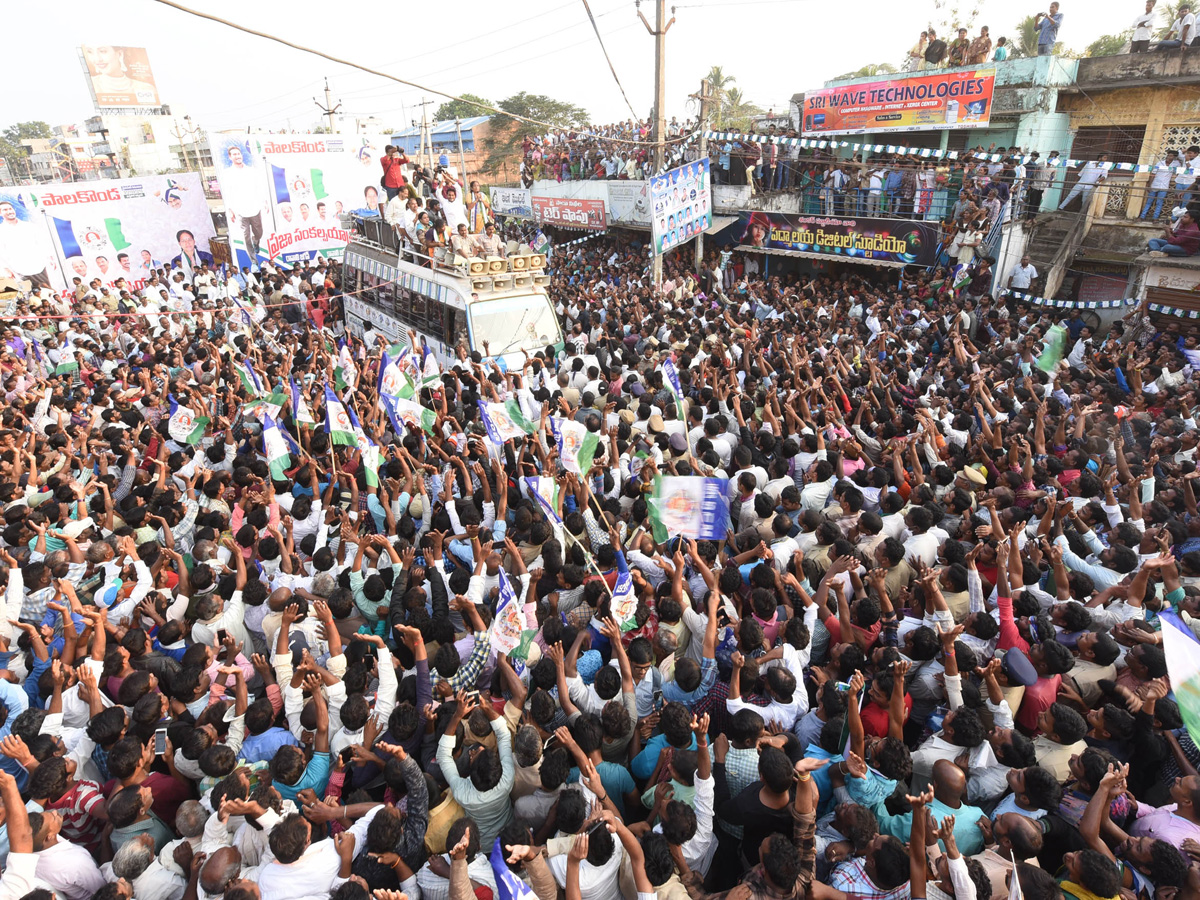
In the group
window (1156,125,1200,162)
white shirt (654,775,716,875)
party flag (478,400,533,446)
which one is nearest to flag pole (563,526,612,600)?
white shirt (654,775,716,875)

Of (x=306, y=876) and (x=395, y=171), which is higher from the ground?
(x=395, y=171)

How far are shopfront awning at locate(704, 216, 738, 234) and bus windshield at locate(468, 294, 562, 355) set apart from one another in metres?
7.69

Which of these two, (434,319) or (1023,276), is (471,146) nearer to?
(434,319)

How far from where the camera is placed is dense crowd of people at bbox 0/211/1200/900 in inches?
103

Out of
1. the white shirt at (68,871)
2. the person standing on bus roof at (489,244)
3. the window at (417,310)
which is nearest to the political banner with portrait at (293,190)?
the window at (417,310)

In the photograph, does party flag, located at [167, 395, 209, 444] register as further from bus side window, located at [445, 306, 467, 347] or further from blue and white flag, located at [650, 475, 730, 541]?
blue and white flag, located at [650, 475, 730, 541]

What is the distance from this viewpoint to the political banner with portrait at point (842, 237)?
42.5 ft

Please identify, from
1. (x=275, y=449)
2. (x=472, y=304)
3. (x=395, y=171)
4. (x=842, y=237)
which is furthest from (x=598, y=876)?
(x=842, y=237)

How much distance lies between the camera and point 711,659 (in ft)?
11.6

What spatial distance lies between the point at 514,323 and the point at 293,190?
1377cm

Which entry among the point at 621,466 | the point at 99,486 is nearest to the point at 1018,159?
the point at 621,466

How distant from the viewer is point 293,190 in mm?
19844

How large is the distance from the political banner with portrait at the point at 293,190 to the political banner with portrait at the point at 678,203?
9.98 meters

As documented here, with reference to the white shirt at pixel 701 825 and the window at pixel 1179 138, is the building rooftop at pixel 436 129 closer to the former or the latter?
the window at pixel 1179 138
